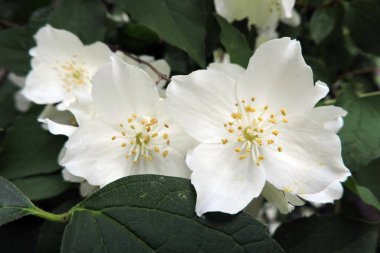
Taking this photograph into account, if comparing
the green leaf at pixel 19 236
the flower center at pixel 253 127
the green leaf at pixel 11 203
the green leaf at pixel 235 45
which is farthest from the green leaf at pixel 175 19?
the green leaf at pixel 19 236

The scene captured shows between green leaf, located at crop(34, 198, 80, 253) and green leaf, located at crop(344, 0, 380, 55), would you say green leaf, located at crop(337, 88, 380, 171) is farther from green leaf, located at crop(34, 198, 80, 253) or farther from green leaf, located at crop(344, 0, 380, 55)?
green leaf, located at crop(34, 198, 80, 253)

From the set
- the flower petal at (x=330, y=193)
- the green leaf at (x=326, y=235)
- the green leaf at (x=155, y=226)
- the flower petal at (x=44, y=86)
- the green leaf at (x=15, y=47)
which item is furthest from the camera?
the green leaf at (x=15, y=47)

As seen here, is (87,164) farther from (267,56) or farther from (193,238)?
(267,56)

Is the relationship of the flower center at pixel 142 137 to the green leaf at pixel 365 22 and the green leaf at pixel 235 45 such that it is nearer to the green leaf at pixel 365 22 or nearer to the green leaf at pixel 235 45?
the green leaf at pixel 235 45

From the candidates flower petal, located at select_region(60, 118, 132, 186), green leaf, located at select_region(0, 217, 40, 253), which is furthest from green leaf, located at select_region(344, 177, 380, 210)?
green leaf, located at select_region(0, 217, 40, 253)

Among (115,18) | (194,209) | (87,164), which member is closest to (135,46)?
(115,18)

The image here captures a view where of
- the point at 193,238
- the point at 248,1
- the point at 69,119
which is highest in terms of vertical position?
the point at 248,1
